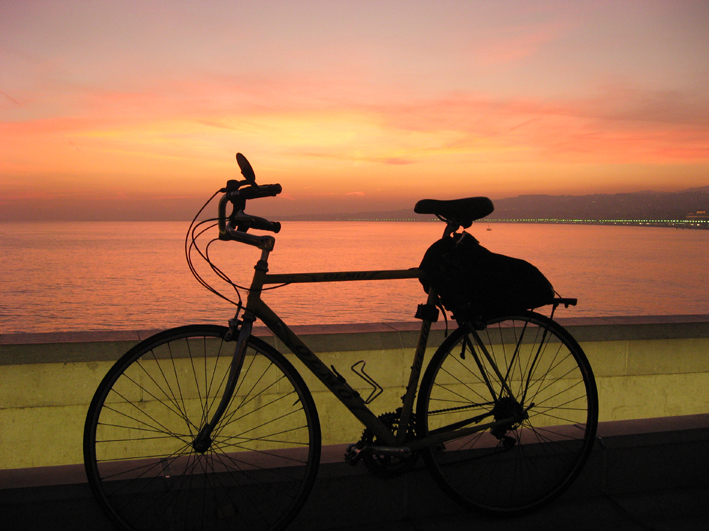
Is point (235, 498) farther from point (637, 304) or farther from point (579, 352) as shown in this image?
point (637, 304)

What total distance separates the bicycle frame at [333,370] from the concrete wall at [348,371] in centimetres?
122

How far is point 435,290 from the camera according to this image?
8.45 feet

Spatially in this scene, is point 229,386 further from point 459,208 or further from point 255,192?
point 459,208

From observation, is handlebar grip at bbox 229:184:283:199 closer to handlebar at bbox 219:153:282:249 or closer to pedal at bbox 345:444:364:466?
handlebar at bbox 219:153:282:249

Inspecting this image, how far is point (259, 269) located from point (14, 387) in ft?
6.96

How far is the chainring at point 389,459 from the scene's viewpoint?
8.14 feet

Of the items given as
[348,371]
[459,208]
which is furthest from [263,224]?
[348,371]

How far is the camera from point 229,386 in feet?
7.39

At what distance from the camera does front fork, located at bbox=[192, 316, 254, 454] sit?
2233 millimetres

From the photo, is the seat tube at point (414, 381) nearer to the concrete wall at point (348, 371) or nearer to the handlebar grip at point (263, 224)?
the handlebar grip at point (263, 224)

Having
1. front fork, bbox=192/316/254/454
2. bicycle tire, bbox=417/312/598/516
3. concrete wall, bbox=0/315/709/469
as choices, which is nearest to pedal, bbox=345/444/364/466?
bicycle tire, bbox=417/312/598/516

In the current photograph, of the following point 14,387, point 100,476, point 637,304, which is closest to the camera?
point 100,476

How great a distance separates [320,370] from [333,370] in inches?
2.3

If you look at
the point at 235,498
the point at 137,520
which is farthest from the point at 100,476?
the point at 235,498
